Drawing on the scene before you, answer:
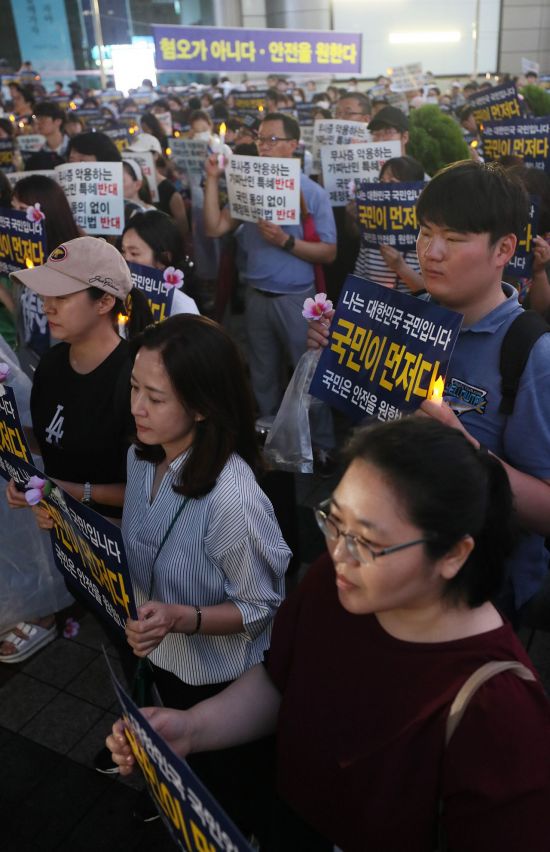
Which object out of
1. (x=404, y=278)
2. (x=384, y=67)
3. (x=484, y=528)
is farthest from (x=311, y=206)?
(x=384, y=67)

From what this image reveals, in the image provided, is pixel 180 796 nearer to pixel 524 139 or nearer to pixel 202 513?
pixel 202 513

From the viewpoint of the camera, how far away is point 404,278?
3791mm

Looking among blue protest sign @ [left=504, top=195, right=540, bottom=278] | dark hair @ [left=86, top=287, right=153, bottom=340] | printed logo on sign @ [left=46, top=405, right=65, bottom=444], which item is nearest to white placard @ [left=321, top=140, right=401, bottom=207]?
blue protest sign @ [left=504, top=195, right=540, bottom=278]

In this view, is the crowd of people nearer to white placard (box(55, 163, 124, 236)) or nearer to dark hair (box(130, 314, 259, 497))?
dark hair (box(130, 314, 259, 497))

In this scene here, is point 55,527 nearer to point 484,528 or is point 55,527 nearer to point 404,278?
point 484,528

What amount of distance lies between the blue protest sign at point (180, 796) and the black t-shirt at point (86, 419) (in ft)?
3.89

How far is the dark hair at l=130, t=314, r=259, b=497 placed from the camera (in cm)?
191

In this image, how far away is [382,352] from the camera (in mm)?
2180

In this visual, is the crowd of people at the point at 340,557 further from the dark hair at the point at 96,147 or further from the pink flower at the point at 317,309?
the dark hair at the point at 96,147

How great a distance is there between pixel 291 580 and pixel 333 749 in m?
2.15

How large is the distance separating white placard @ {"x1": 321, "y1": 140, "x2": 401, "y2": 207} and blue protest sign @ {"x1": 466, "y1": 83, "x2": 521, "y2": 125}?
1594 millimetres

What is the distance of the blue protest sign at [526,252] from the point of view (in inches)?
134

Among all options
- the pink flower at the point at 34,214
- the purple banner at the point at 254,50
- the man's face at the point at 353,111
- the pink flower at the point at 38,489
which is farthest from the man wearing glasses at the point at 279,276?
the purple banner at the point at 254,50

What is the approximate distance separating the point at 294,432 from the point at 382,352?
0.66 m
